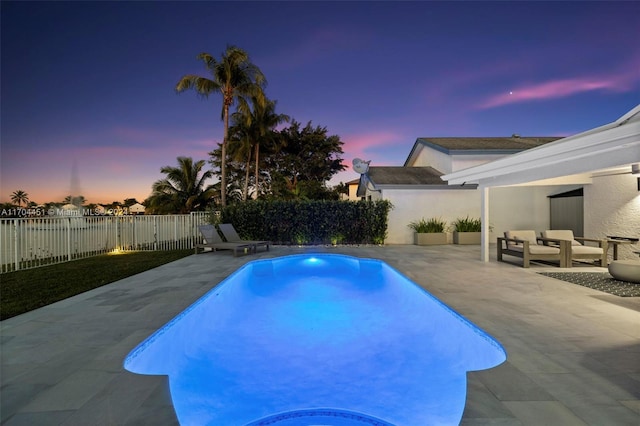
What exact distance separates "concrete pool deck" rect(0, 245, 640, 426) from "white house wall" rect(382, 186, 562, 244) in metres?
9.07

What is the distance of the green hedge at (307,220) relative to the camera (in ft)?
47.7

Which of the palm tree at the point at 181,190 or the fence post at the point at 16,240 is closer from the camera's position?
the fence post at the point at 16,240

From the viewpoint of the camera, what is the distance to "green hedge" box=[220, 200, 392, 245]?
1453cm

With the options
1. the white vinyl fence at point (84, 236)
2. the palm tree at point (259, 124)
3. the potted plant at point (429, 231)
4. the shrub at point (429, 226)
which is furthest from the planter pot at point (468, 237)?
the palm tree at point (259, 124)

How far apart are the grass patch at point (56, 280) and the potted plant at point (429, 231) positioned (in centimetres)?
1103

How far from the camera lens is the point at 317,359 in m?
3.85

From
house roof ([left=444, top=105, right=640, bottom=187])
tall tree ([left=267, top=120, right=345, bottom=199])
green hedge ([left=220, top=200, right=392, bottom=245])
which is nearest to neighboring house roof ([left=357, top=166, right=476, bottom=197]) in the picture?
green hedge ([left=220, top=200, right=392, bottom=245])

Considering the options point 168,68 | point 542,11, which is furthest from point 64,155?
point 542,11

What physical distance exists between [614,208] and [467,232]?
530cm

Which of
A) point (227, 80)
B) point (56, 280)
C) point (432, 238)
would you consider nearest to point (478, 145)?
point (432, 238)

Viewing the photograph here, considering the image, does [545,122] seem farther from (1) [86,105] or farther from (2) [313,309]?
(1) [86,105]

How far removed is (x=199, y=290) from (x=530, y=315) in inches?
226

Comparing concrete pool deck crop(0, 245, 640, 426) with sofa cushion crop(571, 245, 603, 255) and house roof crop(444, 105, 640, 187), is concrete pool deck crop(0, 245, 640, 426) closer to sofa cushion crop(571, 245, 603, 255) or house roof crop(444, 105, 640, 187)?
house roof crop(444, 105, 640, 187)

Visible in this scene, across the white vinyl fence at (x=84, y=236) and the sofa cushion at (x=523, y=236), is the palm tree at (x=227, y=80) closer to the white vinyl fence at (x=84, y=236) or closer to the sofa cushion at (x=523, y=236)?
the white vinyl fence at (x=84, y=236)
